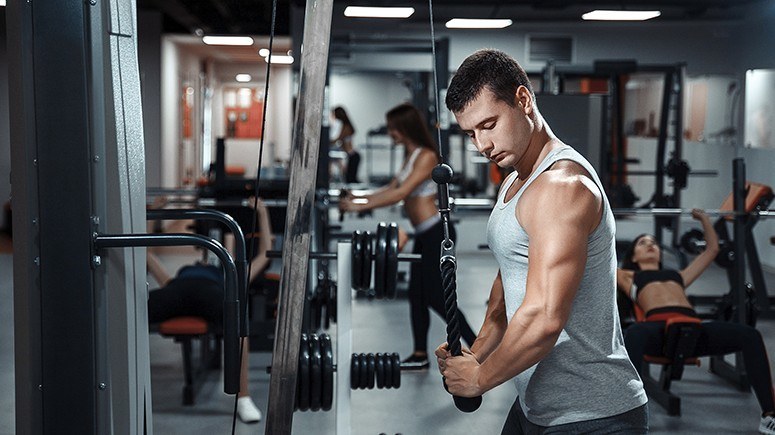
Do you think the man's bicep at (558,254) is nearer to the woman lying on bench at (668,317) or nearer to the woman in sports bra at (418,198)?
the woman lying on bench at (668,317)

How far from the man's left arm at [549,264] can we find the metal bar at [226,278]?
1.71 feet

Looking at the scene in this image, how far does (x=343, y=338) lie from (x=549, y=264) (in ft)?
4.11

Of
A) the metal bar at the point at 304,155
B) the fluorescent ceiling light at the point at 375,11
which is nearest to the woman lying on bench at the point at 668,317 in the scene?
the metal bar at the point at 304,155

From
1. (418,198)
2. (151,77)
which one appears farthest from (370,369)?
(151,77)

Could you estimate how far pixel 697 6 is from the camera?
821cm

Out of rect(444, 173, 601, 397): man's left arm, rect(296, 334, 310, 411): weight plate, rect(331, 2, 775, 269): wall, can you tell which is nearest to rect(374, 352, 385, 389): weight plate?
rect(296, 334, 310, 411): weight plate

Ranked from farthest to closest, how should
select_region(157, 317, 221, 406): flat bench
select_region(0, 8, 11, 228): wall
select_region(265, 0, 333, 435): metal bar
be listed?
select_region(157, 317, 221, 406): flat bench, select_region(0, 8, 11, 228): wall, select_region(265, 0, 333, 435): metal bar

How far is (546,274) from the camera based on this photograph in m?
1.48

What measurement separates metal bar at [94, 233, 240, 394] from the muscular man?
0.40 metres

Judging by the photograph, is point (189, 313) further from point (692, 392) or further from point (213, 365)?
point (692, 392)

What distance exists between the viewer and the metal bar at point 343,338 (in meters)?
2.60

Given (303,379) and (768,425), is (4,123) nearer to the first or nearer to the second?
(303,379)

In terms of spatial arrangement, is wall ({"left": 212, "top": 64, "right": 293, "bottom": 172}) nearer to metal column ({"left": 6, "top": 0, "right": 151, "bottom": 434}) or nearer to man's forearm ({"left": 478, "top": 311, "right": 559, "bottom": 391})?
metal column ({"left": 6, "top": 0, "right": 151, "bottom": 434})

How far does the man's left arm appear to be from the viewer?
4.83 ft
